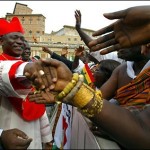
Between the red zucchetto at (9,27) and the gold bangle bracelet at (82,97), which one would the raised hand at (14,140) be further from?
the red zucchetto at (9,27)

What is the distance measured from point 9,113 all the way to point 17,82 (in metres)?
0.61

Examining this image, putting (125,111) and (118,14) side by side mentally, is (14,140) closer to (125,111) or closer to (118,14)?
(125,111)

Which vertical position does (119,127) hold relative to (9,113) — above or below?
above

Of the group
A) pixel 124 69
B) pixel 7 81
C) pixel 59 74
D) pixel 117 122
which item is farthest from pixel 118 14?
pixel 124 69

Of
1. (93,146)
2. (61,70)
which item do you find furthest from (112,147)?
(61,70)

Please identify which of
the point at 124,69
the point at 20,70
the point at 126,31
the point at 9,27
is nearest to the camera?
the point at 126,31

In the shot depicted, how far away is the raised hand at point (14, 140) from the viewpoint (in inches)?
80.4

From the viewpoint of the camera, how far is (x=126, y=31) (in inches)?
63.0

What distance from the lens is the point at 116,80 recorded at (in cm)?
Answer: 310

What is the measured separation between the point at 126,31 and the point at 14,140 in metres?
1.00

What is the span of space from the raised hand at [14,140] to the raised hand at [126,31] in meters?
0.81

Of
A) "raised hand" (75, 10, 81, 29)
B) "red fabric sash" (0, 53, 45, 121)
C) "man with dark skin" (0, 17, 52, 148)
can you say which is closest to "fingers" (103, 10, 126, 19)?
"man with dark skin" (0, 17, 52, 148)

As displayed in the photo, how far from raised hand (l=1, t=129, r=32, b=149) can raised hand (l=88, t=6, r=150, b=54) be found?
0.81 m

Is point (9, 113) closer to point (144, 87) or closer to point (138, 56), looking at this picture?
point (144, 87)
